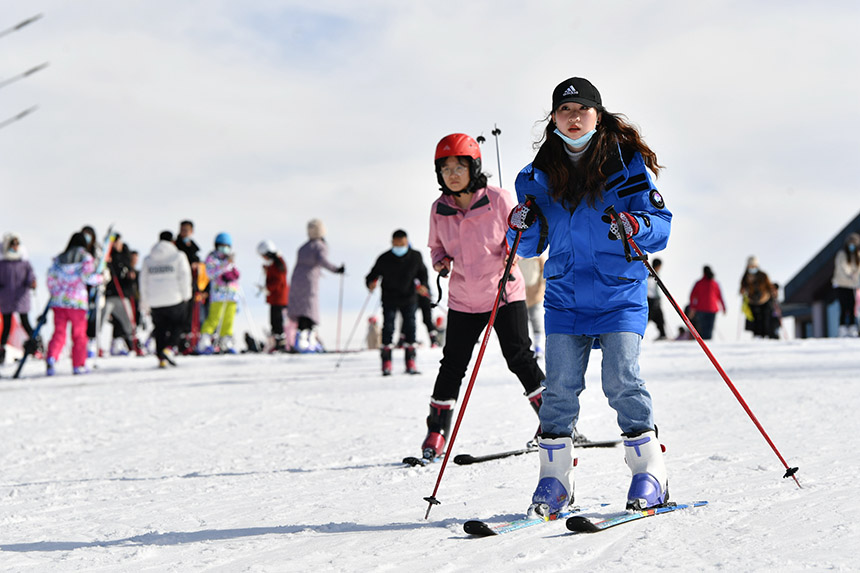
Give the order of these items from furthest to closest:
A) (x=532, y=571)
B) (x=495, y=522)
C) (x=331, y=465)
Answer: (x=331, y=465) < (x=495, y=522) < (x=532, y=571)

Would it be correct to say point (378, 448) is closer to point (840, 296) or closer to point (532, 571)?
point (532, 571)

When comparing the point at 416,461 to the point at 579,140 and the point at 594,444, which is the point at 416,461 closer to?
the point at 594,444

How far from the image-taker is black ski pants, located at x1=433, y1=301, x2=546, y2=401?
4.79m

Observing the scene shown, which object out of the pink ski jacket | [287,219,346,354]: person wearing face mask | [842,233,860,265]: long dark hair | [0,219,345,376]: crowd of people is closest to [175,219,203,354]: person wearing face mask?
[0,219,345,376]: crowd of people

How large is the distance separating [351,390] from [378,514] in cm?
537

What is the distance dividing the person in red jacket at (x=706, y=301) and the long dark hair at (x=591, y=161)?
13.7m

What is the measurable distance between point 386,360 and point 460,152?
19.1 feet

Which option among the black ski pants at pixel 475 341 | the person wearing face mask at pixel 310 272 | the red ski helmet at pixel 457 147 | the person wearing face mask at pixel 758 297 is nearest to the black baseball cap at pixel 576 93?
the red ski helmet at pixel 457 147

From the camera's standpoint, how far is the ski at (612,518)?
2934mm

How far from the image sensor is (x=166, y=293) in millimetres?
12156

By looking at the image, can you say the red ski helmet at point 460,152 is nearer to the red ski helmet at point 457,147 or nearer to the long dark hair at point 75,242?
the red ski helmet at point 457,147

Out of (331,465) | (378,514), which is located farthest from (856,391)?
(378,514)

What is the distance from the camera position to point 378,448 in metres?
5.37

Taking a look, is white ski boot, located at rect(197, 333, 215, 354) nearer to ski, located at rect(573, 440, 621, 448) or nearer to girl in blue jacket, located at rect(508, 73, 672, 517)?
ski, located at rect(573, 440, 621, 448)
